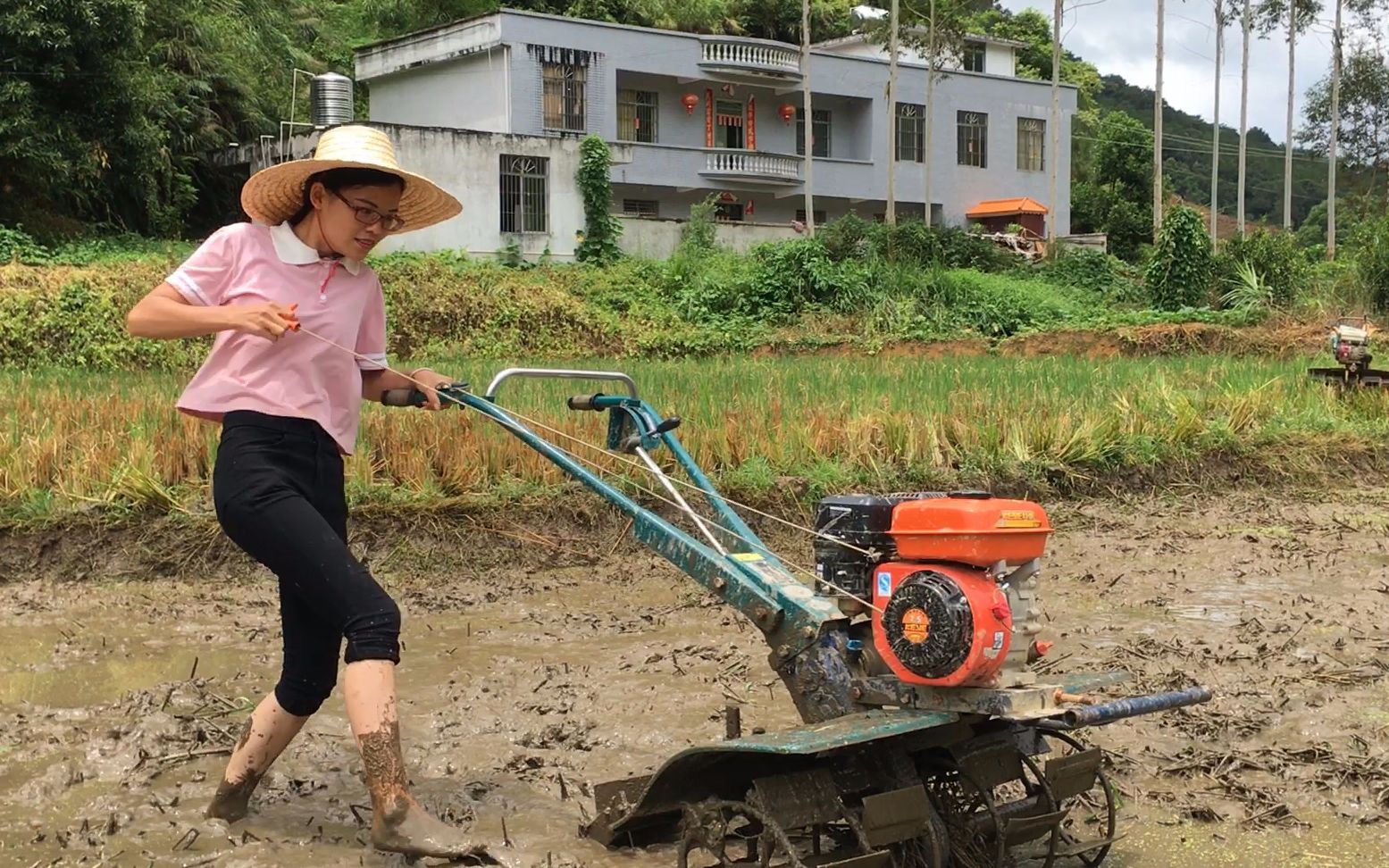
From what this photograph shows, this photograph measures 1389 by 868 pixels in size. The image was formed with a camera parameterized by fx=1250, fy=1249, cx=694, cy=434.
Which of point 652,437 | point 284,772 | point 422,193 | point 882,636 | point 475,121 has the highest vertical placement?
point 475,121

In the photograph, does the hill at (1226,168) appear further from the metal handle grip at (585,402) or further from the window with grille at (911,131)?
the metal handle grip at (585,402)

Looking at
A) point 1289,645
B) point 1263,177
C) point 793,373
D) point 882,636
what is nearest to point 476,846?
point 882,636

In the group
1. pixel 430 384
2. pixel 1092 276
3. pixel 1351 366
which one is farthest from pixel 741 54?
pixel 430 384

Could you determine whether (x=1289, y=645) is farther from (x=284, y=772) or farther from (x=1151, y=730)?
(x=284, y=772)

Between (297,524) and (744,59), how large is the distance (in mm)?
30399

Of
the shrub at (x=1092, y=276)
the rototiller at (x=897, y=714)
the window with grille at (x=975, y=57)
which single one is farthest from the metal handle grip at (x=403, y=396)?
the window with grille at (x=975, y=57)

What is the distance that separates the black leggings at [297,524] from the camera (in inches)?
112

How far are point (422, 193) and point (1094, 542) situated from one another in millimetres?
4582

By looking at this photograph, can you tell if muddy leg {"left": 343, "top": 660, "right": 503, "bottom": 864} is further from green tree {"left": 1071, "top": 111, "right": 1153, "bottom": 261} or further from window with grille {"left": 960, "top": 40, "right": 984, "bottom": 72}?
green tree {"left": 1071, "top": 111, "right": 1153, "bottom": 261}

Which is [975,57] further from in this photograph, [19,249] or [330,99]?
[19,249]

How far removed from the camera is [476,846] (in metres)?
2.85

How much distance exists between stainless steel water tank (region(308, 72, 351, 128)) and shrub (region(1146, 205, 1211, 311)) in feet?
49.3

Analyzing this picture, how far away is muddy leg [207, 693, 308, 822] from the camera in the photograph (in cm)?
318

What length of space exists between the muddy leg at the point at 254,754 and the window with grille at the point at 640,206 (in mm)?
27901
